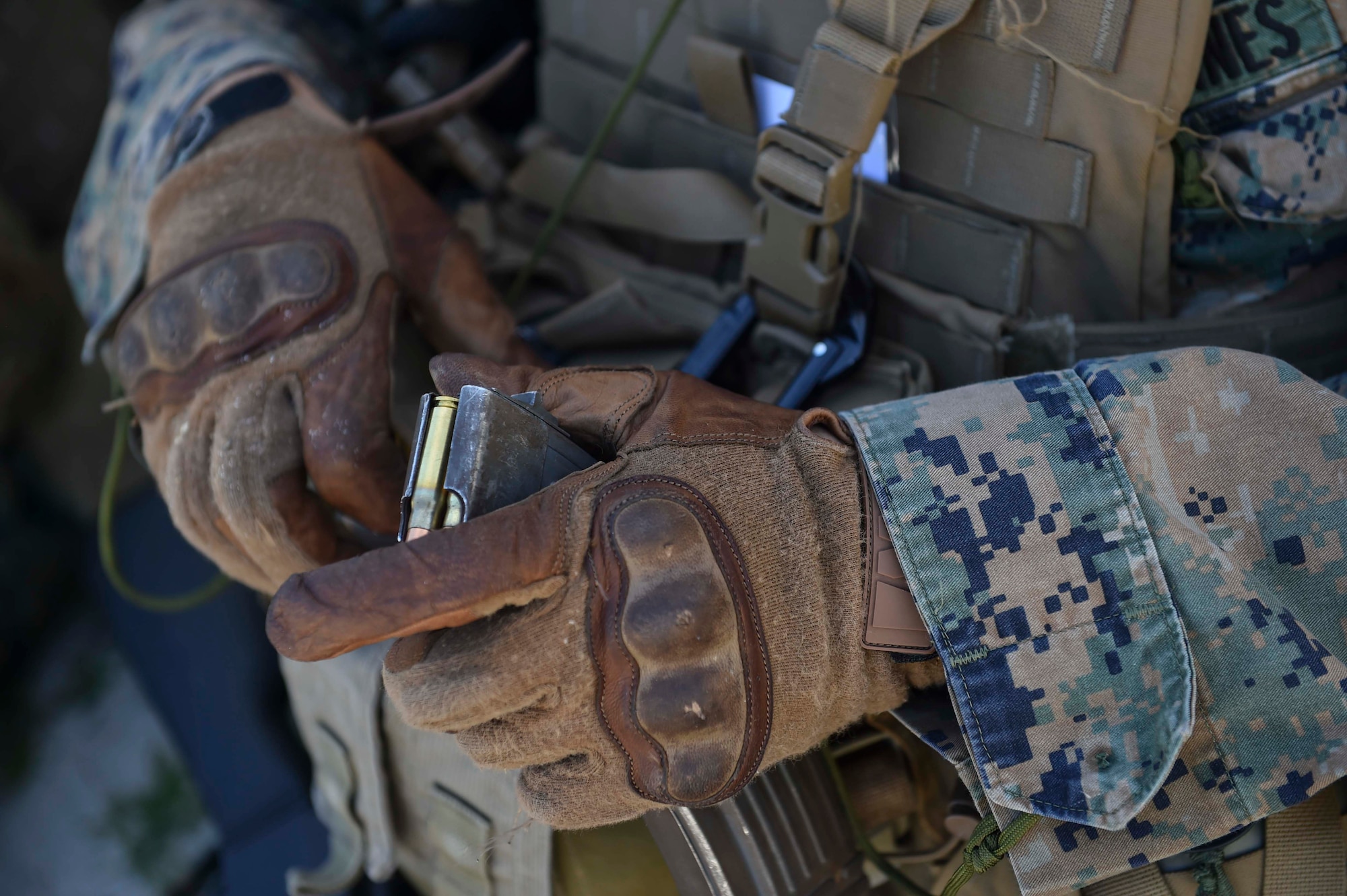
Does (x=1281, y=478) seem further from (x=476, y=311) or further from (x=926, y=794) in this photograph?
(x=476, y=311)

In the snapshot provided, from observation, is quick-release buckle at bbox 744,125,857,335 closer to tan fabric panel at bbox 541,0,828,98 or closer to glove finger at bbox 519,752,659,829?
tan fabric panel at bbox 541,0,828,98

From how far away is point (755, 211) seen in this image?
45.1 inches

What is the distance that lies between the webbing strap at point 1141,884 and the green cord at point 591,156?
41.2 inches

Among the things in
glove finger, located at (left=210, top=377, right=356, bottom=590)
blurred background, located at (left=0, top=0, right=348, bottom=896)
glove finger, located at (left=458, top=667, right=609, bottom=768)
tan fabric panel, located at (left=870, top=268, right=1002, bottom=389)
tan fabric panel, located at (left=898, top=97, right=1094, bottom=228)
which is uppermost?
tan fabric panel, located at (left=898, top=97, right=1094, bottom=228)

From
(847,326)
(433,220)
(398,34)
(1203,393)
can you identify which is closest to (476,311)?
(433,220)

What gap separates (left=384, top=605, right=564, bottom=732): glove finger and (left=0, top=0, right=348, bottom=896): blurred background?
1053 mm

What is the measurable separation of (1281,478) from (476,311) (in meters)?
0.86

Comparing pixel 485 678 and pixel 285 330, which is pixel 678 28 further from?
pixel 485 678

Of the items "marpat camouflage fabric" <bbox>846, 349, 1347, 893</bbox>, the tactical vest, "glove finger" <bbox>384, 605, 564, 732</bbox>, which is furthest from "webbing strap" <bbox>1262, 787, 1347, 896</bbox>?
"glove finger" <bbox>384, 605, 564, 732</bbox>

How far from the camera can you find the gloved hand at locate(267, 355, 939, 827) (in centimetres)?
74

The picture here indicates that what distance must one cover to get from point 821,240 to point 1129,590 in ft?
1.72

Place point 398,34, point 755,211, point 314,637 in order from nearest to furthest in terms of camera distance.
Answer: point 314,637, point 755,211, point 398,34

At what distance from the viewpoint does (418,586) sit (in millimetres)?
736

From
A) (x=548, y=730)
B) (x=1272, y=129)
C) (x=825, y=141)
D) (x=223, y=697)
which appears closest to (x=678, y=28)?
(x=825, y=141)
